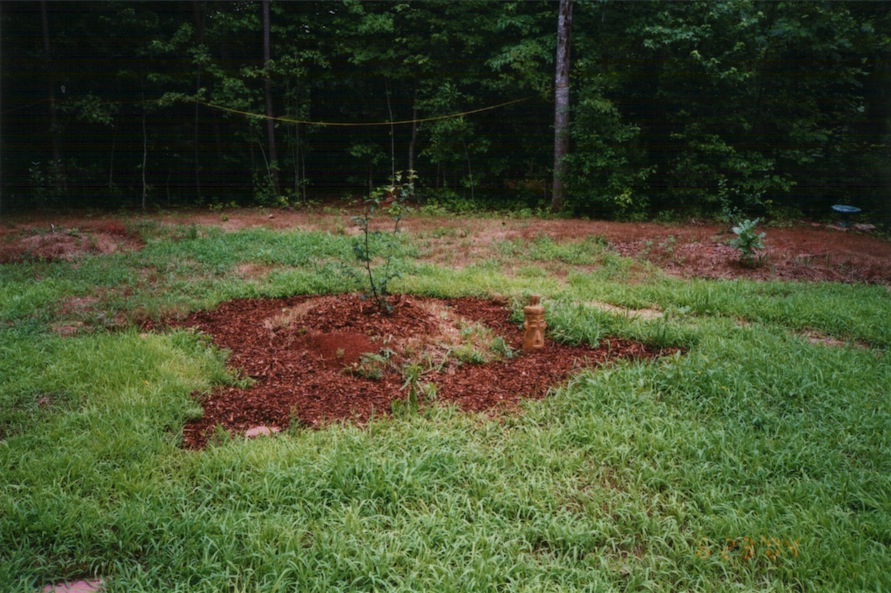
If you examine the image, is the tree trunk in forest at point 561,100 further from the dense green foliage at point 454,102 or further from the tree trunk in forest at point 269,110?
the tree trunk in forest at point 269,110

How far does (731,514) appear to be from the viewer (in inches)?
86.2

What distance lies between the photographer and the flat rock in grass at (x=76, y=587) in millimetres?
1851

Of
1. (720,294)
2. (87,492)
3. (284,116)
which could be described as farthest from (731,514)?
(284,116)

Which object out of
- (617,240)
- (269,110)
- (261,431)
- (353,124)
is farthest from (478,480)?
(353,124)

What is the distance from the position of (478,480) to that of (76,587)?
4.68 feet

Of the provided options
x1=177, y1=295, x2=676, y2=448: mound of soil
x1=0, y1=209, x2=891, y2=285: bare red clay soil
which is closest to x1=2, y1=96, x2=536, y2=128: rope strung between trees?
x1=0, y1=209, x2=891, y2=285: bare red clay soil

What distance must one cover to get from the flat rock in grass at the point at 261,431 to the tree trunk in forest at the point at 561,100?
31.2ft

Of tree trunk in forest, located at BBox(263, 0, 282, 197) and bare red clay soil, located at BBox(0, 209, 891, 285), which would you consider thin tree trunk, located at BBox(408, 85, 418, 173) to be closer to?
tree trunk in forest, located at BBox(263, 0, 282, 197)

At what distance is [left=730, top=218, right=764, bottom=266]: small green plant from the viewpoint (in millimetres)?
6531

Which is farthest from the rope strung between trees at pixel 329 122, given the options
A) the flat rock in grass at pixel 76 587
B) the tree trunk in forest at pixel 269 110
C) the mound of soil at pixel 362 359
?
the flat rock in grass at pixel 76 587

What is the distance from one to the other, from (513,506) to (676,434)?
973 mm

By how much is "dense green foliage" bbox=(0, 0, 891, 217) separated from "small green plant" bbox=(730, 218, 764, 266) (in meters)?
4.10

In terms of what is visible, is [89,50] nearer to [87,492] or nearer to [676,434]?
[87,492]

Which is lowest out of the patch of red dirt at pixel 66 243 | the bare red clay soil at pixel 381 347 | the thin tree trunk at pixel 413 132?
the bare red clay soil at pixel 381 347
